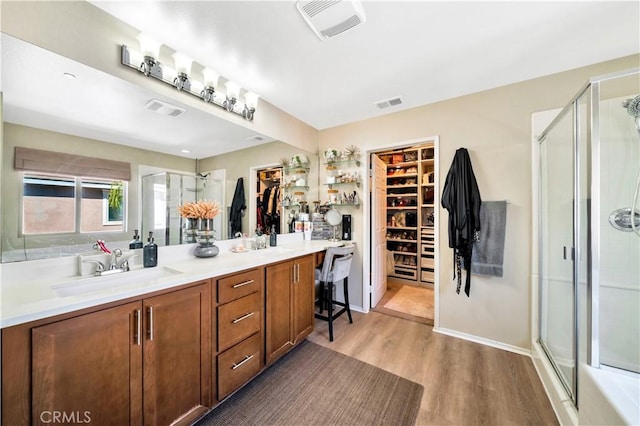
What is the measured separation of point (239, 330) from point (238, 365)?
0.23 metres

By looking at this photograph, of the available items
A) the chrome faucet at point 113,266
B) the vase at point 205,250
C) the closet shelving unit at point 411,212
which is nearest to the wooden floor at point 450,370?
the vase at point 205,250

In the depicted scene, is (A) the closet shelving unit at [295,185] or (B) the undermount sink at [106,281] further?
(A) the closet shelving unit at [295,185]

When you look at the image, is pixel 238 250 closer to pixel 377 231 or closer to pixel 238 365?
pixel 238 365

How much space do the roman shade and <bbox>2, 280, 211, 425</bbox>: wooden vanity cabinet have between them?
35.0 inches

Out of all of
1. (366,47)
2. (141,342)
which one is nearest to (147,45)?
(366,47)

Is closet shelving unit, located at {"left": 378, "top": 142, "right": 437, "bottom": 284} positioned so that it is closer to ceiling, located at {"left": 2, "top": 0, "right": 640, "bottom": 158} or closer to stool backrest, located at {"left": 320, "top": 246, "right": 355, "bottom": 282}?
ceiling, located at {"left": 2, "top": 0, "right": 640, "bottom": 158}

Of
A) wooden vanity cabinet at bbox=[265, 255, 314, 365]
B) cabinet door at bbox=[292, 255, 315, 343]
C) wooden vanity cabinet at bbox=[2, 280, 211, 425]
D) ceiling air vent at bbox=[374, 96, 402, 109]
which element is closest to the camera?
wooden vanity cabinet at bbox=[2, 280, 211, 425]

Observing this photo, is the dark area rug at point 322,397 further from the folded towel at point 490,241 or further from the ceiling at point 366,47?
the ceiling at point 366,47

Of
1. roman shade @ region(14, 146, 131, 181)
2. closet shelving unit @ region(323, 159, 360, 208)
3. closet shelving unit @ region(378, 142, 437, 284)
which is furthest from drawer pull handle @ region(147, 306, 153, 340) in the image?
closet shelving unit @ region(378, 142, 437, 284)

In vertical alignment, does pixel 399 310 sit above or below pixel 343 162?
below

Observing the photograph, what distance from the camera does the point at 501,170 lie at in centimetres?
220

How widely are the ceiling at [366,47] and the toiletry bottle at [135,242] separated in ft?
2.08

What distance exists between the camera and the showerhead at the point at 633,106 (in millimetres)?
1518

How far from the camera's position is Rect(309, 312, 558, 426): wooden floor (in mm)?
1463
